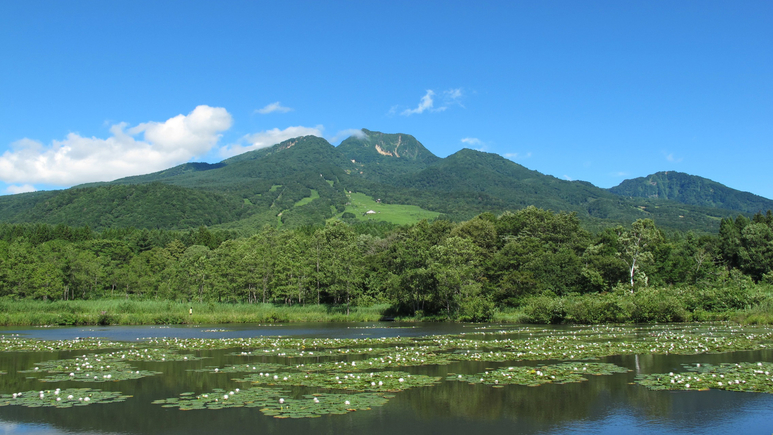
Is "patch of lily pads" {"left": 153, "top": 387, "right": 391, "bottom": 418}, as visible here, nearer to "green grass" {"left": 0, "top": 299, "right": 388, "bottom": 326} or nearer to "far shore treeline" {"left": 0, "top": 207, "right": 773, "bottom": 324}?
"far shore treeline" {"left": 0, "top": 207, "right": 773, "bottom": 324}

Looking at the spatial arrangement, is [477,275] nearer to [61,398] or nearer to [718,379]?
[718,379]

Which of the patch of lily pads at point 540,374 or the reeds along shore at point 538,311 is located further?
the reeds along shore at point 538,311

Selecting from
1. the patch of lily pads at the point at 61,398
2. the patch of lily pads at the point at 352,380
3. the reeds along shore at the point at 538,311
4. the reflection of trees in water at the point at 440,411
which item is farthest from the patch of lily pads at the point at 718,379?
the reeds along shore at the point at 538,311

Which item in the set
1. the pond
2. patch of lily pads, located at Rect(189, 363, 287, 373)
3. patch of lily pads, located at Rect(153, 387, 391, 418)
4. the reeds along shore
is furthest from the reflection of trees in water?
the reeds along shore

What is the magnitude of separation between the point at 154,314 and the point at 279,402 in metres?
49.6

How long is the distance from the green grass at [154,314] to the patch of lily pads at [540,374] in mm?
46076

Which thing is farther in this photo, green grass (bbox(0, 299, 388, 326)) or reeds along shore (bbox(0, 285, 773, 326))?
green grass (bbox(0, 299, 388, 326))

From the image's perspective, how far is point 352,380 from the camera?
60.4 ft

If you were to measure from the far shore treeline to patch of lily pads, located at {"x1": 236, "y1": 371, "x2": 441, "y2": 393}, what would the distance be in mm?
36923

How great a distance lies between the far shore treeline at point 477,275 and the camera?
52281 mm

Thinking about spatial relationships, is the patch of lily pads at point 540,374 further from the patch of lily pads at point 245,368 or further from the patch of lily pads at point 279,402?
the patch of lily pads at point 245,368

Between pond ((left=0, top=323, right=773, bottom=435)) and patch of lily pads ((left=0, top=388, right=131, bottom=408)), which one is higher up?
→ patch of lily pads ((left=0, top=388, right=131, bottom=408))

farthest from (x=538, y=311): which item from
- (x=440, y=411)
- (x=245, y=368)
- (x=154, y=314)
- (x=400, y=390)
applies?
(x=154, y=314)

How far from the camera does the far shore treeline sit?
52281mm
